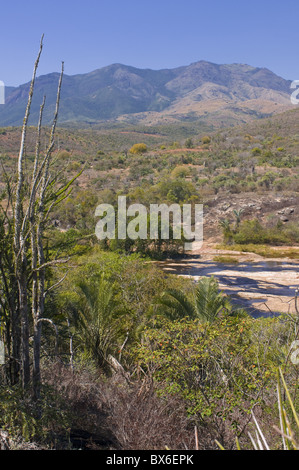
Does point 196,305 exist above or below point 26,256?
below

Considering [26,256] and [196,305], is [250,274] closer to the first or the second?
[196,305]

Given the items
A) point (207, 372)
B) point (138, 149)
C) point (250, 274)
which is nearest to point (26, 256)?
point (207, 372)

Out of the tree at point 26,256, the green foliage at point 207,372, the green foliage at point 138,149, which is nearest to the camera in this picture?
the tree at point 26,256

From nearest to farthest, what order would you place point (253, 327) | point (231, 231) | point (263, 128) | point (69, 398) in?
1. point (69, 398)
2. point (253, 327)
3. point (231, 231)
4. point (263, 128)

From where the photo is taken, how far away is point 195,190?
4097cm

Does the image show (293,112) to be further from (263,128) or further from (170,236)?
(170,236)

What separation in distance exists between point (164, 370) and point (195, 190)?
36.5m

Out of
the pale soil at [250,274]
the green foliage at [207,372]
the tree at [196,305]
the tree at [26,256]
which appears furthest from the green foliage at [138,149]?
the tree at [26,256]

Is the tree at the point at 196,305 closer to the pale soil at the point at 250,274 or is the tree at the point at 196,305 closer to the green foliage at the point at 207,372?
the green foliage at the point at 207,372

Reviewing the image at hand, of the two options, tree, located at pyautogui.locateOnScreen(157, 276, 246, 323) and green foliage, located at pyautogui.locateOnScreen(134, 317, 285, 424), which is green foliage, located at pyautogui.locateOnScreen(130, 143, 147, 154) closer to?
tree, located at pyautogui.locateOnScreen(157, 276, 246, 323)

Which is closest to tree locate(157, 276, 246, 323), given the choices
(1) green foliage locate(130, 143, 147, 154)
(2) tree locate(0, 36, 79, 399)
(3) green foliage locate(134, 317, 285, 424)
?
(3) green foliage locate(134, 317, 285, 424)

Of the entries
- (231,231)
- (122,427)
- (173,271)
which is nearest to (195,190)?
(231,231)

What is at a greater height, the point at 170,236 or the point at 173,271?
the point at 170,236

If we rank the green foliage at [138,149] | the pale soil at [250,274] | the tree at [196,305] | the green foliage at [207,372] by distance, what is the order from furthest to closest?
the green foliage at [138,149]
the pale soil at [250,274]
the tree at [196,305]
the green foliage at [207,372]
